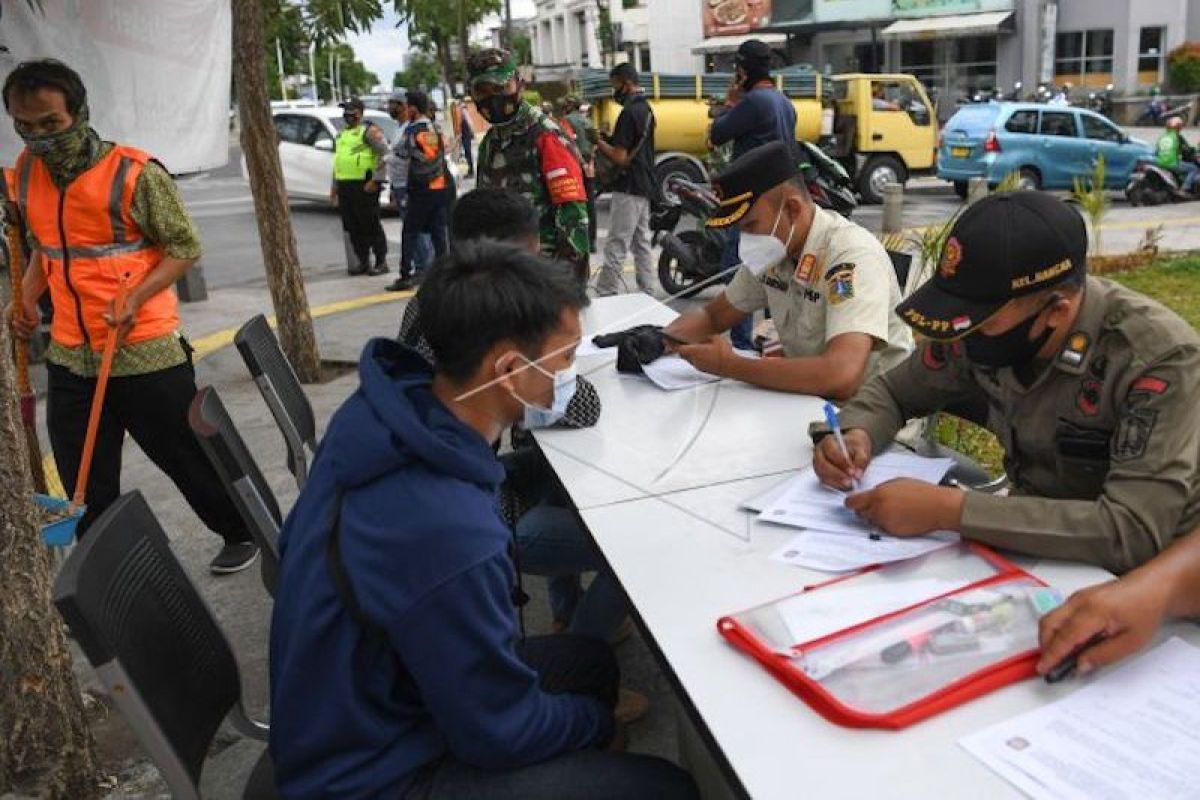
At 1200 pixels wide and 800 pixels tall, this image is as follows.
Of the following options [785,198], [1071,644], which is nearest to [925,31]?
[785,198]

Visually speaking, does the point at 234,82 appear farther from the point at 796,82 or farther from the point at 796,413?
the point at 796,82

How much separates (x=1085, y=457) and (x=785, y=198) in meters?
1.18

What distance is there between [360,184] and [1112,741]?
27.6ft

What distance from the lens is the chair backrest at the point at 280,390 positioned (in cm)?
259

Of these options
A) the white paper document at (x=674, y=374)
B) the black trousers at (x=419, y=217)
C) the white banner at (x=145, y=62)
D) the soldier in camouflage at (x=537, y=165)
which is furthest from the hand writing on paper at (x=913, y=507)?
the black trousers at (x=419, y=217)

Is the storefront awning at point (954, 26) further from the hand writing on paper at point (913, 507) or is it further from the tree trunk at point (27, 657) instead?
the tree trunk at point (27, 657)

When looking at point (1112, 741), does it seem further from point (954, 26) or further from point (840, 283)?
point (954, 26)

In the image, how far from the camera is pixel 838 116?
1285 centimetres

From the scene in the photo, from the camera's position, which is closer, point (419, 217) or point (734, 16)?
point (419, 217)

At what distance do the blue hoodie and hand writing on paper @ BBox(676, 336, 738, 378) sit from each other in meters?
1.33

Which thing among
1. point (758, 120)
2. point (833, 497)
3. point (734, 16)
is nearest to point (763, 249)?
point (833, 497)

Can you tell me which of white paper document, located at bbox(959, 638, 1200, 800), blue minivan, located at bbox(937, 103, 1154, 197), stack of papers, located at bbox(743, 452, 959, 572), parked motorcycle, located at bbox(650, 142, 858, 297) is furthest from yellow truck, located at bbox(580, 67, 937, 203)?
white paper document, located at bbox(959, 638, 1200, 800)

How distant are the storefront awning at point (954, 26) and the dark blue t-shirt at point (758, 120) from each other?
21.7 m

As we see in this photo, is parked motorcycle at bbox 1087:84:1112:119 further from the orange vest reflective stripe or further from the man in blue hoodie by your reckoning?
the man in blue hoodie
